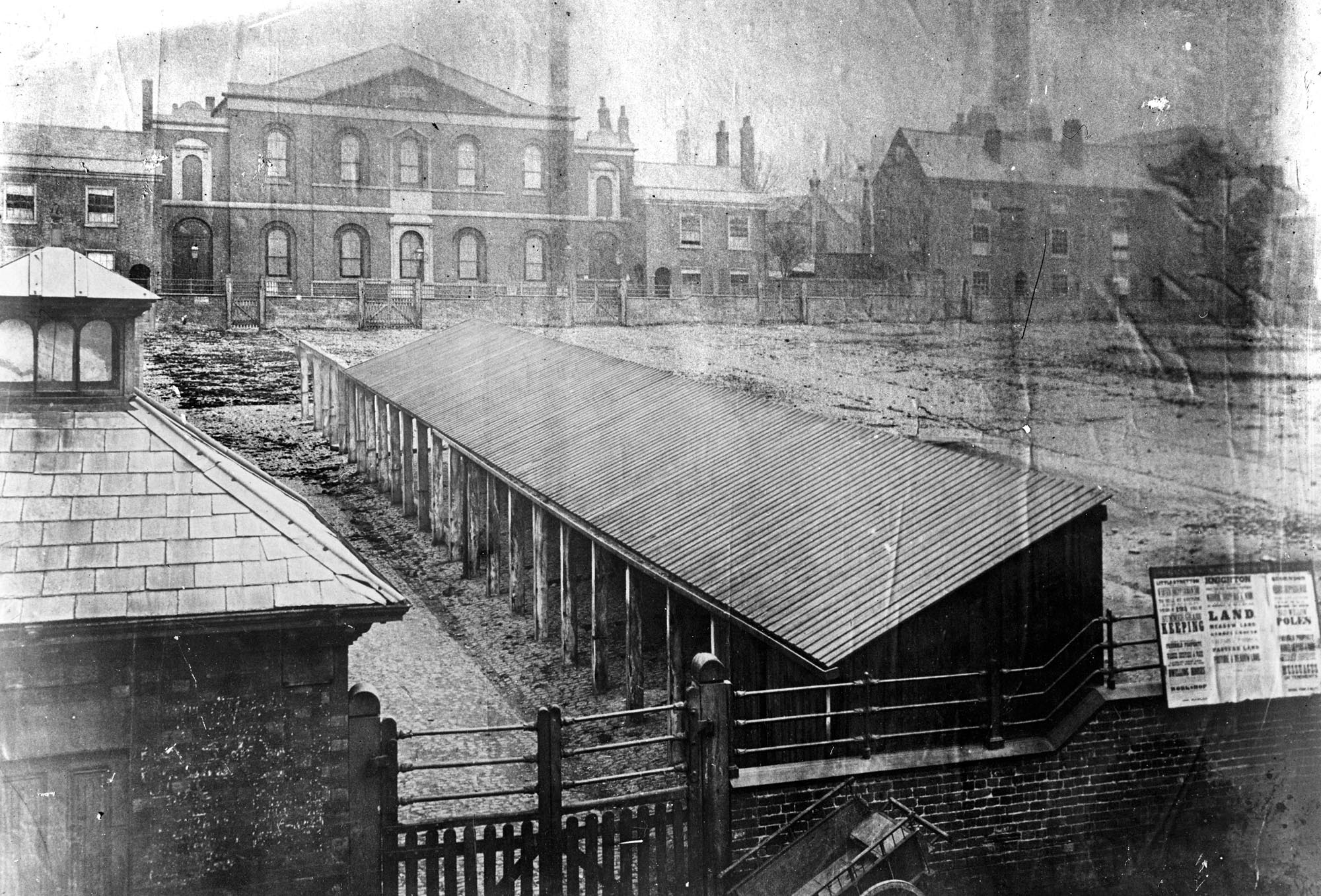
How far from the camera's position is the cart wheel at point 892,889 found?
232 inches

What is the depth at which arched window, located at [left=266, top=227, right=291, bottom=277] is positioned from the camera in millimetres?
6219

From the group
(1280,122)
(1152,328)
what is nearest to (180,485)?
(1152,328)

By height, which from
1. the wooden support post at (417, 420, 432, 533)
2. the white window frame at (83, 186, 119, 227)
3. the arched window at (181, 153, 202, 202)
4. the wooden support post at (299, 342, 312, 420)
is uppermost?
the arched window at (181, 153, 202, 202)

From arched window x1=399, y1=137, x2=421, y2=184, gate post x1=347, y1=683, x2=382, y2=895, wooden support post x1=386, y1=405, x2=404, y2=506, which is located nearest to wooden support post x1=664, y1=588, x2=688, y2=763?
wooden support post x1=386, y1=405, x2=404, y2=506

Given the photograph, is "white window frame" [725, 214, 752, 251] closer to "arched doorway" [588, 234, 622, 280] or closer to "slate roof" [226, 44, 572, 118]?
"arched doorway" [588, 234, 622, 280]

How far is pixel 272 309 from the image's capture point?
21.8 ft

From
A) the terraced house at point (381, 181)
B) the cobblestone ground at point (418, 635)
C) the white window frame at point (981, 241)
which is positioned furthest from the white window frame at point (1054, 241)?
the cobblestone ground at point (418, 635)

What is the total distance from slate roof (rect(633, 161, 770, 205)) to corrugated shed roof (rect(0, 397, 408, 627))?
9.58ft

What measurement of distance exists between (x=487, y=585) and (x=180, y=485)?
300cm

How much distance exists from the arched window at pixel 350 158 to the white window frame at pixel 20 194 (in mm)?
1517

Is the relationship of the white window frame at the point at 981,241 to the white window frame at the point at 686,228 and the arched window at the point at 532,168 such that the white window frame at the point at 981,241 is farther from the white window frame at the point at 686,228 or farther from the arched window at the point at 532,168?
the arched window at the point at 532,168

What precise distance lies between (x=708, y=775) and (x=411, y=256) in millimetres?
3565

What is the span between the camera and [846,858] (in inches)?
240

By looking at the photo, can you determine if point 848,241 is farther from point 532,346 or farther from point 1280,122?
point 1280,122
